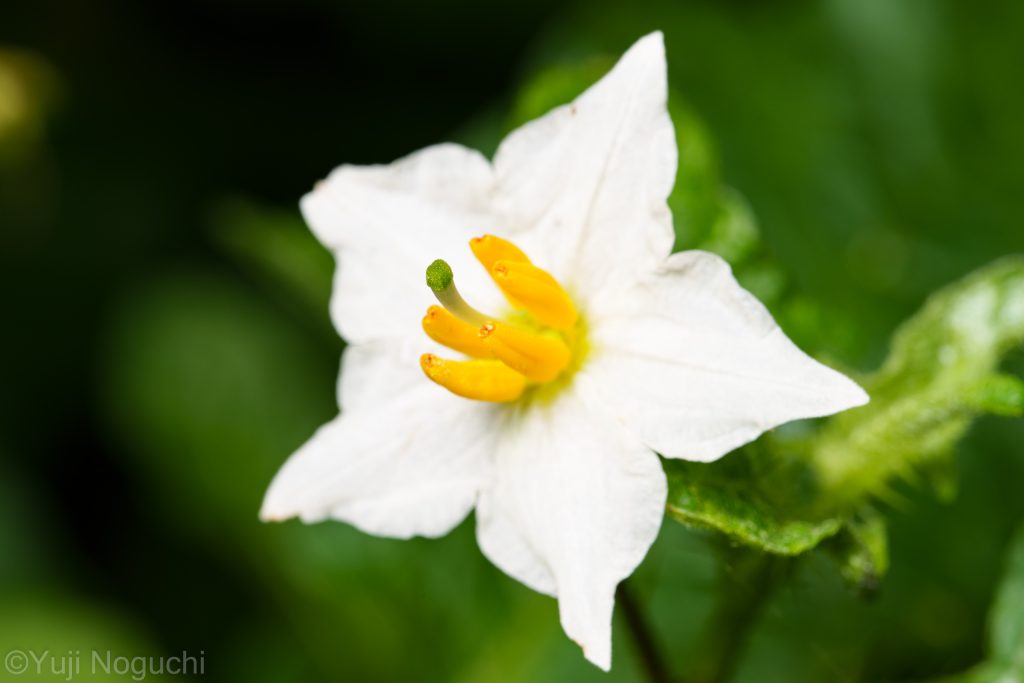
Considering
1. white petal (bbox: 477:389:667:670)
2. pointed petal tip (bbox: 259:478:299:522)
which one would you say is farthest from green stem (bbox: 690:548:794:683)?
pointed petal tip (bbox: 259:478:299:522)

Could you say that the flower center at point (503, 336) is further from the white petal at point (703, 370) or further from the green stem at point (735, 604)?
the green stem at point (735, 604)

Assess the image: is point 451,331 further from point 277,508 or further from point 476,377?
point 277,508

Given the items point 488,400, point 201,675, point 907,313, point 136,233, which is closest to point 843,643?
point 907,313

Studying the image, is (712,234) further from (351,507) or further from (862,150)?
(862,150)

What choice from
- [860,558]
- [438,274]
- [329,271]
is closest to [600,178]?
[438,274]

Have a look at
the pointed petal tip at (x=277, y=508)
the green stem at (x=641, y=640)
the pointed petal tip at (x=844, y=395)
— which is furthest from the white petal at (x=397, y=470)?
the pointed petal tip at (x=844, y=395)

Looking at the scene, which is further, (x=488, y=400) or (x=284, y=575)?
(x=284, y=575)
